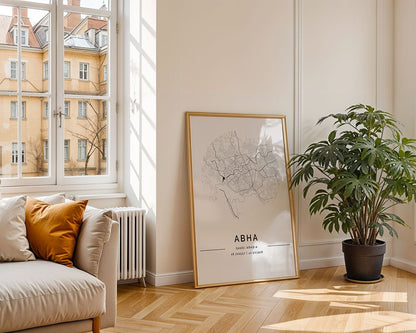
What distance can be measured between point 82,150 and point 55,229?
1.53m

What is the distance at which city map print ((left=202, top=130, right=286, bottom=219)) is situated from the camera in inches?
173

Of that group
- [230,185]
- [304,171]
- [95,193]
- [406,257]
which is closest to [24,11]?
[95,193]

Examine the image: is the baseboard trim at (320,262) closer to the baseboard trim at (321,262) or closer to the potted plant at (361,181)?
the baseboard trim at (321,262)

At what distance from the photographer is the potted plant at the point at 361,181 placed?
168 inches

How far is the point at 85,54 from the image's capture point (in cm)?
457

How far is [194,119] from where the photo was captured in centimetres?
438

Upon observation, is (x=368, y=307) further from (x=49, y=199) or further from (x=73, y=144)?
(x=73, y=144)

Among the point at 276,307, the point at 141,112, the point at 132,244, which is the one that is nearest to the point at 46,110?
the point at 141,112

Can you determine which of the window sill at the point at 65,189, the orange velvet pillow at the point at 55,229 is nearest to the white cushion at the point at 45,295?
the orange velvet pillow at the point at 55,229

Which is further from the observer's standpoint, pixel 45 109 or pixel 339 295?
pixel 45 109

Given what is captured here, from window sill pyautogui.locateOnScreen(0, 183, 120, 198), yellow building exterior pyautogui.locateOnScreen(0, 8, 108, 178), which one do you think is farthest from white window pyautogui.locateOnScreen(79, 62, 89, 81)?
window sill pyautogui.locateOnScreen(0, 183, 120, 198)

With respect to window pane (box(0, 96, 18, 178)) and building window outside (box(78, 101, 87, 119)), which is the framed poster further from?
window pane (box(0, 96, 18, 178))

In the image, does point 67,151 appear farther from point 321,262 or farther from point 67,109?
point 321,262

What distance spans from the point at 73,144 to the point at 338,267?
2643mm
